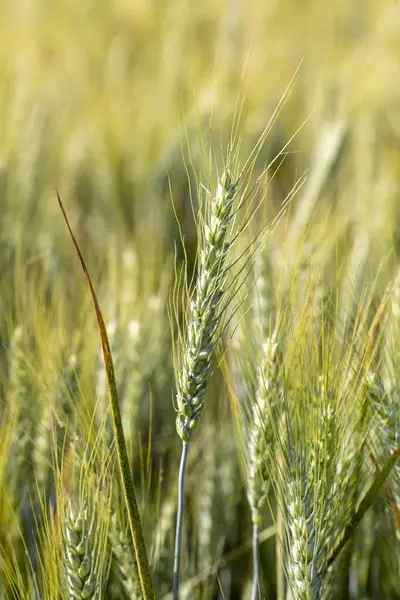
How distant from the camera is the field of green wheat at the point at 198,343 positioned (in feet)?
2.18

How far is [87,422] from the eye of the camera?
2.53 ft

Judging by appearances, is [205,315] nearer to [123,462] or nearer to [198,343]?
[198,343]

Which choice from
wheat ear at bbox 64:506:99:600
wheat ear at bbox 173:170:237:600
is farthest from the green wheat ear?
wheat ear at bbox 64:506:99:600

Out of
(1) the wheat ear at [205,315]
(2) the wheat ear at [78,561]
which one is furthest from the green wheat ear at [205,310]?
(2) the wheat ear at [78,561]

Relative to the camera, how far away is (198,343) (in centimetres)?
63

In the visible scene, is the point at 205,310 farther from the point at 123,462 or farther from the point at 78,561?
the point at 78,561

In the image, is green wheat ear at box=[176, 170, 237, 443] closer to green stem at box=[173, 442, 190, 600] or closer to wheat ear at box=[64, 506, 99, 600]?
green stem at box=[173, 442, 190, 600]

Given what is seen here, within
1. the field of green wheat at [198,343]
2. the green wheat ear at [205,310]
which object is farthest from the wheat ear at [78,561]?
the green wheat ear at [205,310]

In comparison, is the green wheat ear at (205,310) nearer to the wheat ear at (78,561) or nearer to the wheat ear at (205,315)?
the wheat ear at (205,315)

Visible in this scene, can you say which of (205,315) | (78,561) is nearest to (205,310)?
(205,315)

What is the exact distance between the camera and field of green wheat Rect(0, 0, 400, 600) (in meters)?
0.66

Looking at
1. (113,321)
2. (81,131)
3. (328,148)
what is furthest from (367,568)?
(81,131)

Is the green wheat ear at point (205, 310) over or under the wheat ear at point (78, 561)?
over

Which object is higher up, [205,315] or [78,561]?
[205,315]
